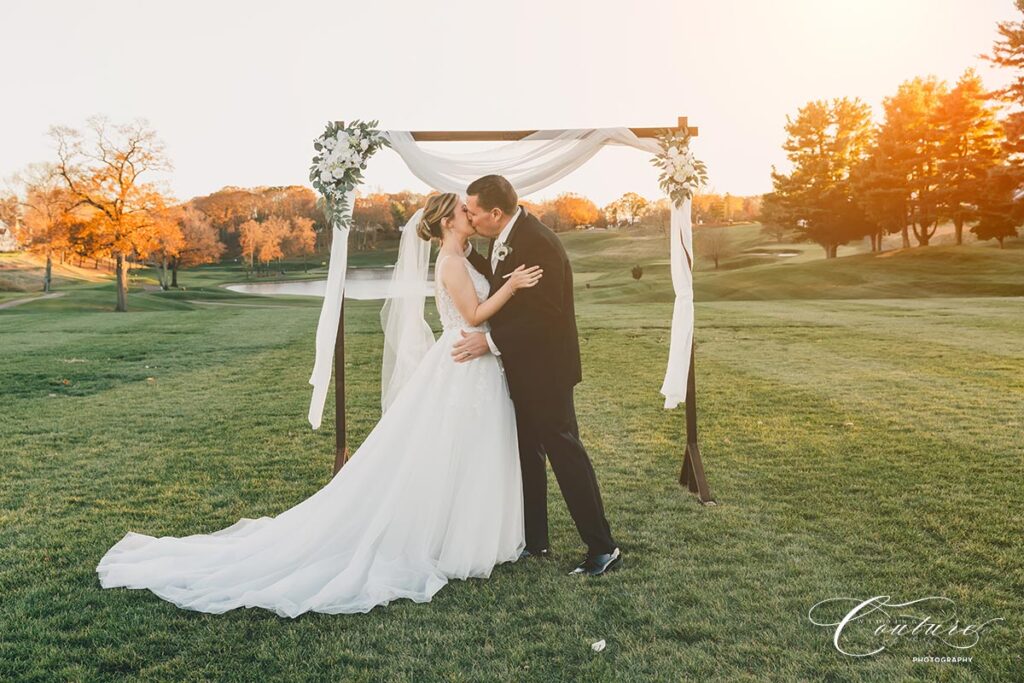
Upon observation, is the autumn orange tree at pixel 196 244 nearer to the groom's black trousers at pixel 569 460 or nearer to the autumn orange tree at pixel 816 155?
the autumn orange tree at pixel 816 155

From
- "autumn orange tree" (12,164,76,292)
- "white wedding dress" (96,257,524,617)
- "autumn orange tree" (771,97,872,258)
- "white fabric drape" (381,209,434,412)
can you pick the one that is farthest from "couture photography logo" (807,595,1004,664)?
"autumn orange tree" (771,97,872,258)

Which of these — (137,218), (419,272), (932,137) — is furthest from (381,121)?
(932,137)

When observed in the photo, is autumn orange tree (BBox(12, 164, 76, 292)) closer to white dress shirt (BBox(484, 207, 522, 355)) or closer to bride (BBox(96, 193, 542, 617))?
bride (BBox(96, 193, 542, 617))

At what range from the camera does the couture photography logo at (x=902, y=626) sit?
11.9ft

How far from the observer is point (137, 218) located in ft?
124

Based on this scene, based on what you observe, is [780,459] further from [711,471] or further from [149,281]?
[149,281]

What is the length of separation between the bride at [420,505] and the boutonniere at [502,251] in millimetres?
199

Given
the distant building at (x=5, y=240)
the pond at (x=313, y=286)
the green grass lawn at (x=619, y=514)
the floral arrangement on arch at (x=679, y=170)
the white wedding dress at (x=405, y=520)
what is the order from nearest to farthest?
the green grass lawn at (x=619, y=514) → the white wedding dress at (x=405, y=520) → the floral arrangement on arch at (x=679, y=170) → the pond at (x=313, y=286) → the distant building at (x=5, y=240)

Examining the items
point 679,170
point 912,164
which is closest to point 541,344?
point 679,170

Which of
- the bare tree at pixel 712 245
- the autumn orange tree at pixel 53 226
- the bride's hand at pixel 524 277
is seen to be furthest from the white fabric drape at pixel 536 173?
the bare tree at pixel 712 245

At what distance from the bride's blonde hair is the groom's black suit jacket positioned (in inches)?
17.3

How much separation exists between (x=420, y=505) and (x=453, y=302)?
1.27 m

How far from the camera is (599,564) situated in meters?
4.64

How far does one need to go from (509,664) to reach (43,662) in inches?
84.2
